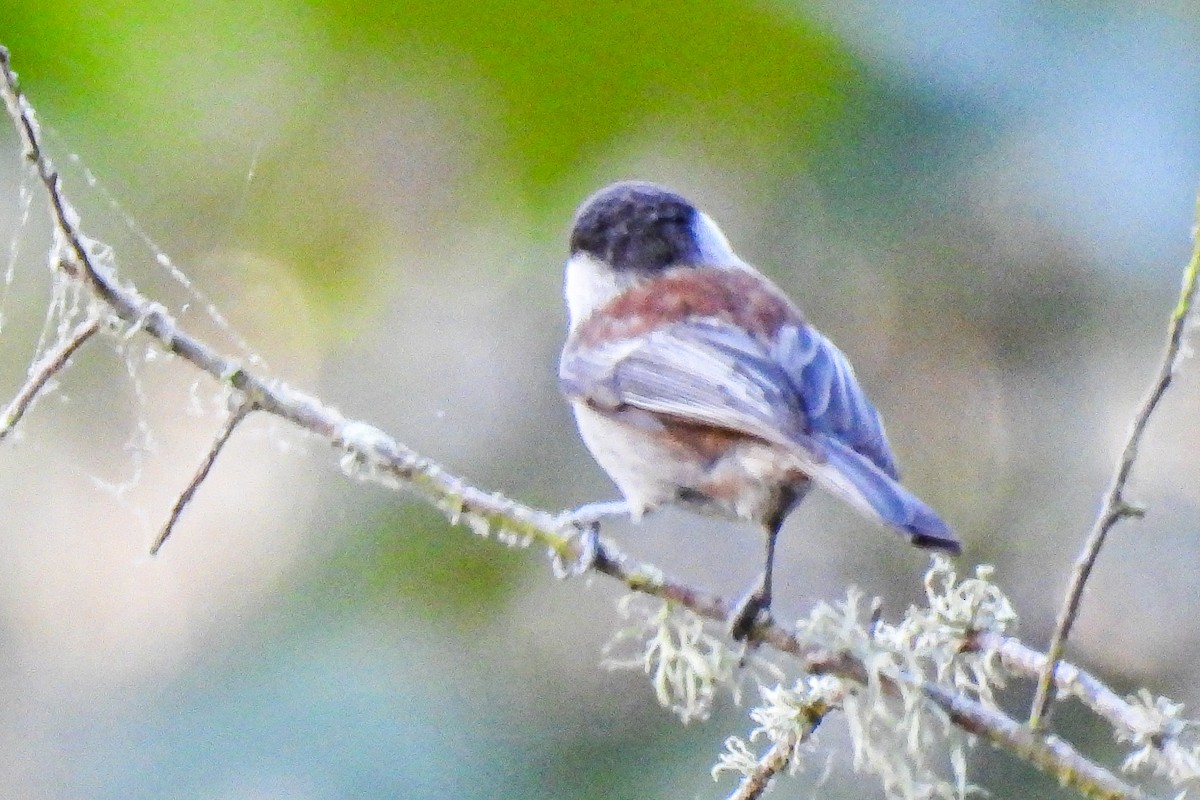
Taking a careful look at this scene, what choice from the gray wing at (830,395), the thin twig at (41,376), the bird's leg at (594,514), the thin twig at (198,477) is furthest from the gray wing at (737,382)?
the thin twig at (41,376)

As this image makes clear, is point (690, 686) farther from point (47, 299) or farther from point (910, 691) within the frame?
point (47, 299)

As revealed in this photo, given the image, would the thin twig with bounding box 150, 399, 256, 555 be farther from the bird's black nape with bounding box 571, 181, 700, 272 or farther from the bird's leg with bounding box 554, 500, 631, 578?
the bird's black nape with bounding box 571, 181, 700, 272

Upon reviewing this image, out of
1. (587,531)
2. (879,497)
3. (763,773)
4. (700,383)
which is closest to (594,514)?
(587,531)

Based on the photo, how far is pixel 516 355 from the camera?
182 centimetres

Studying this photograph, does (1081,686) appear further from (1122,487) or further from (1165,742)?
(1122,487)

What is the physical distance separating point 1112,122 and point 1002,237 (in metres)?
0.24

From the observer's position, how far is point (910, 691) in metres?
0.91

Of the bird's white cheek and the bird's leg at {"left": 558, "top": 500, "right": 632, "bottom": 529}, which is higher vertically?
the bird's white cheek

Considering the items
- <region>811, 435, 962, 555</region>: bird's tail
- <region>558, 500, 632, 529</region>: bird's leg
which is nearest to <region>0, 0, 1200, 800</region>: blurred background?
<region>558, 500, 632, 529</region>: bird's leg

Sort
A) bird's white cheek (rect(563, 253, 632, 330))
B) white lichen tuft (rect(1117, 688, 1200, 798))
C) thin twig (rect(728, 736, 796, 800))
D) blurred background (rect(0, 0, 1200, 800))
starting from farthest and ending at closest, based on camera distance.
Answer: blurred background (rect(0, 0, 1200, 800)) < bird's white cheek (rect(563, 253, 632, 330)) < thin twig (rect(728, 736, 796, 800)) < white lichen tuft (rect(1117, 688, 1200, 798))

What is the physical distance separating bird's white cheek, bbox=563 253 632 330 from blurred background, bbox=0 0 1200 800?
0.19 meters

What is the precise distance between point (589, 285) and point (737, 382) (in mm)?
407

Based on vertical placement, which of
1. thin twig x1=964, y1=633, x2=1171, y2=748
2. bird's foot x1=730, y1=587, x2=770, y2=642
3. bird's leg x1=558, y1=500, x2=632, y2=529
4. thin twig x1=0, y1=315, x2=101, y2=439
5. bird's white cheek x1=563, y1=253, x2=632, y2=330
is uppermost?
bird's white cheek x1=563, y1=253, x2=632, y2=330

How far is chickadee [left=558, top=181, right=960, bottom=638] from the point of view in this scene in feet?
3.53
